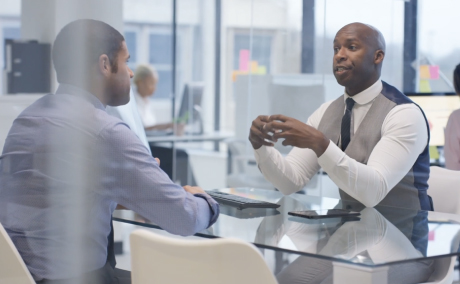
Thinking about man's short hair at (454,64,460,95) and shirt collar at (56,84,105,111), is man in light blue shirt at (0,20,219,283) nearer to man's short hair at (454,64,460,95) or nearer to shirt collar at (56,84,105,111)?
shirt collar at (56,84,105,111)

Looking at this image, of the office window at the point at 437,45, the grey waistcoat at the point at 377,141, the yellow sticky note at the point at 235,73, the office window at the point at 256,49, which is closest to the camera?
the grey waistcoat at the point at 377,141

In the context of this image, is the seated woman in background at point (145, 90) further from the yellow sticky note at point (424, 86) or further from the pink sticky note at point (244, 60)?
the yellow sticky note at point (424, 86)

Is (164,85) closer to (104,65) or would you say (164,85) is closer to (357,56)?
(357,56)

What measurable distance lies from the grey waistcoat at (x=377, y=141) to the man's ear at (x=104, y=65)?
1.03 m

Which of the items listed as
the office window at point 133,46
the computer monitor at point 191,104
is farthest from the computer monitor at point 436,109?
the office window at point 133,46

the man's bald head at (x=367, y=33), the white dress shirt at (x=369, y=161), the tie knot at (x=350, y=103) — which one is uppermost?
the man's bald head at (x=367, y=33)

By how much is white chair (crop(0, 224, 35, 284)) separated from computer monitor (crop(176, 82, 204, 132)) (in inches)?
132

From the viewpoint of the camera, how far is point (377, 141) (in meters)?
2.06

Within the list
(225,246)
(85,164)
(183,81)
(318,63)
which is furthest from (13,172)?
(183,81)

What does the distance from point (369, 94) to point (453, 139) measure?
146 centimetres

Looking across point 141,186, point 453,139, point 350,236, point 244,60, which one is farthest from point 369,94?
point 244,60

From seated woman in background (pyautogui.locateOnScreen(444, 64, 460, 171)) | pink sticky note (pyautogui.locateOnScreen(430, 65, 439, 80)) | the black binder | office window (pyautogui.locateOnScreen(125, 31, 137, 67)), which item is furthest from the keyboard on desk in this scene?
pink sticky note (pyautogui.locateOnScreen(430, 65, 439, 80))

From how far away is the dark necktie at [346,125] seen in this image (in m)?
2.14

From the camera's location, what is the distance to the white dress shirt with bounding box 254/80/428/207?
189cm
